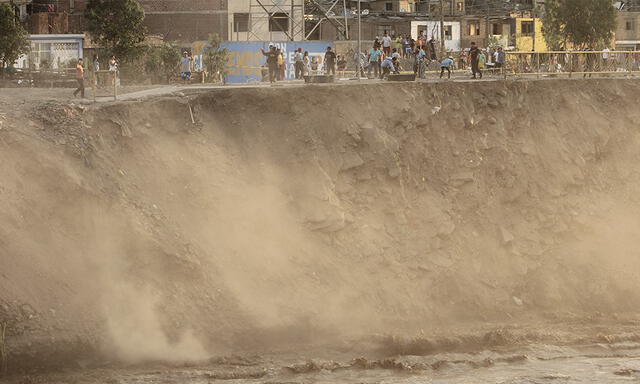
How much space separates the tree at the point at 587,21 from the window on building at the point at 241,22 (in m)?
19.3

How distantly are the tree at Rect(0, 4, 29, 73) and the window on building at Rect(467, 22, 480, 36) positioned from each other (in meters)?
44.3

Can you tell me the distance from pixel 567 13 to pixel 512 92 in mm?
19181

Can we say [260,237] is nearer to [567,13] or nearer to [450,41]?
[567,13]

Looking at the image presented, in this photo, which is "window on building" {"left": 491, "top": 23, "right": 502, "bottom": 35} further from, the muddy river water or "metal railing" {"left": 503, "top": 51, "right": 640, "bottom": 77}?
the muddy river water

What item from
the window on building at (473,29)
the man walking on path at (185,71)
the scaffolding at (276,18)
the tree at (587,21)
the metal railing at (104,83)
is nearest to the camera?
the metal railing at (104,83)

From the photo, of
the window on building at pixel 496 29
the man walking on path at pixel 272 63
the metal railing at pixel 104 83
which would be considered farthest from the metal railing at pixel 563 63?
the window on building at pixel 496 29

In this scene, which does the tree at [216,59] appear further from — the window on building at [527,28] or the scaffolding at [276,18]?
the window on building at [527,28]

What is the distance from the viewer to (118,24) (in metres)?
56.2

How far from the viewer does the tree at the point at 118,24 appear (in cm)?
5619

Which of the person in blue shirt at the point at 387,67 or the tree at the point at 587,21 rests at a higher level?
the tree at the point at 587,21

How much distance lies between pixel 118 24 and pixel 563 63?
2241cm

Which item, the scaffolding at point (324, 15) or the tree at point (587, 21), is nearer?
the tree at point (587, 21)

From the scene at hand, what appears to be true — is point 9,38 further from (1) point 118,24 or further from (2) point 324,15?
(2) point 324,15

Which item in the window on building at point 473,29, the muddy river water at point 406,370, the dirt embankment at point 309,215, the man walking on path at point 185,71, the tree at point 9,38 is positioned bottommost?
the muddy river water at point 406,370
